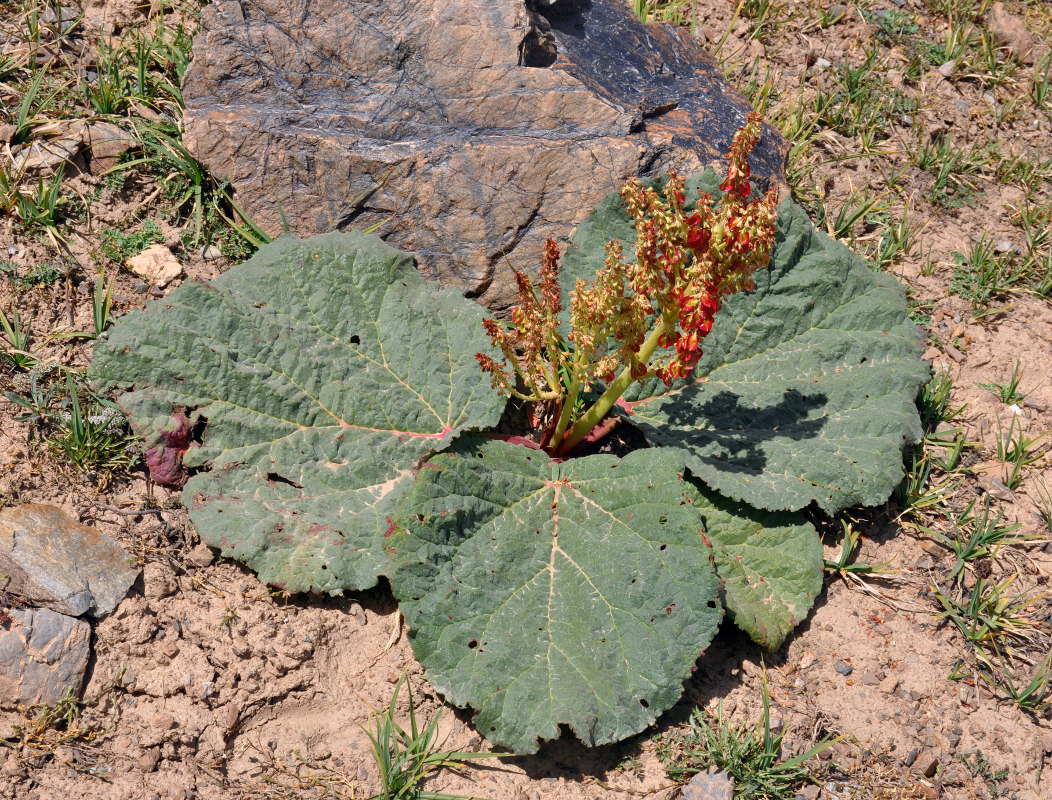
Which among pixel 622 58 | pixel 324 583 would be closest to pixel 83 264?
pixel 324 583

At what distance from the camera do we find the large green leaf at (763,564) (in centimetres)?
329

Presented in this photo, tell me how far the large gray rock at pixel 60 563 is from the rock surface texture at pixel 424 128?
168cm

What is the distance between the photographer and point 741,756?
3111 millimetres

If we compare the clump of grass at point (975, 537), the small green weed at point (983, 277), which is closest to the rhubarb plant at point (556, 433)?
the clump of grass at point (975, 537)

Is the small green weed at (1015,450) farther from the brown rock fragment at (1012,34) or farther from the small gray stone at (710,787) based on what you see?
the brown rock fragment at (1012,34)

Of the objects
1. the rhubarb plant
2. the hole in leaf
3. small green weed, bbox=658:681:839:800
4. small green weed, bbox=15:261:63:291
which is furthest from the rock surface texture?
small green weed, bbox=658:681:839:800

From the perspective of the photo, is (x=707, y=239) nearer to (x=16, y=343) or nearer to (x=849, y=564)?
(x=849, y=564)

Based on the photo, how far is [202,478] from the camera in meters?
3.24

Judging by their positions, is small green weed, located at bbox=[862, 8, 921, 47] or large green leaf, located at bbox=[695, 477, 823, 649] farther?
small green weed, located at bbox=[862, 8, 921, 47]

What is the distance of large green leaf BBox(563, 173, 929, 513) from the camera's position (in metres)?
3.37

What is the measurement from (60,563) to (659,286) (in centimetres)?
233

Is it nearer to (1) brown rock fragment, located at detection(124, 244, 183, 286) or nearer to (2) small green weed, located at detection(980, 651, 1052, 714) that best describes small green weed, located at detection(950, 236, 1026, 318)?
(2) small green weed, located at detection(980, 651, 1052, 714)

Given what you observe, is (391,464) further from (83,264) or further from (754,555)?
(83,264)

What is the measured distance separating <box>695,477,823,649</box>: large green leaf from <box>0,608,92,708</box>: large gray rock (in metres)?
2.33
